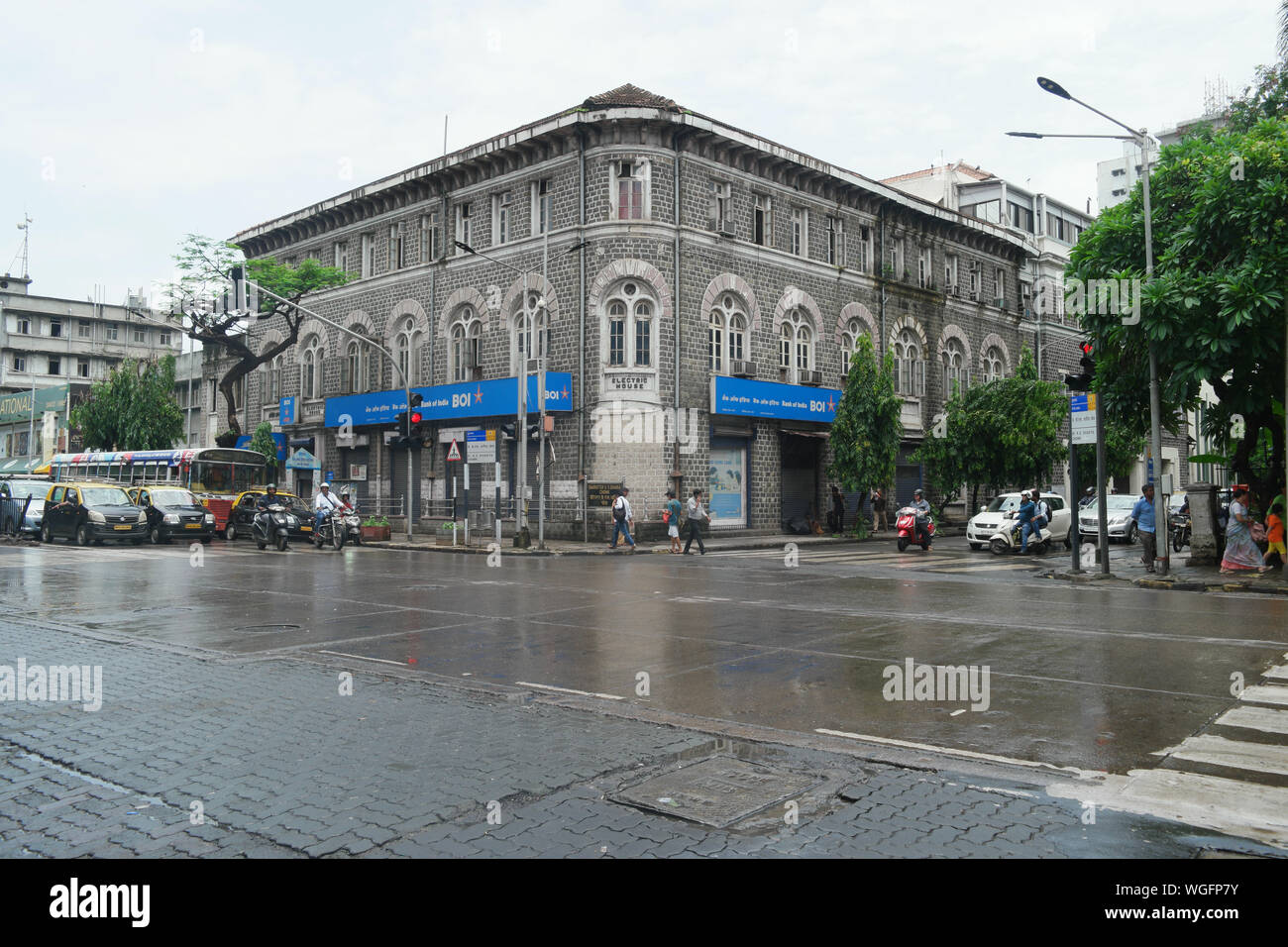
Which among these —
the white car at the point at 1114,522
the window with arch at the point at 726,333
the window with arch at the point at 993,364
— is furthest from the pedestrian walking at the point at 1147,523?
the window with arch at the point at 993,364

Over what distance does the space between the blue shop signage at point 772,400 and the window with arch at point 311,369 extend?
64.4ft

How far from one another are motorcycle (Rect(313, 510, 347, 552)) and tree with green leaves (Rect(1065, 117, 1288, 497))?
20.0 m

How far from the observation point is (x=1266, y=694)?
7320 mm

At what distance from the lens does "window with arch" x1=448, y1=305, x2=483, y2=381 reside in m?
35.1

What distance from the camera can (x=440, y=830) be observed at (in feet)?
14.1

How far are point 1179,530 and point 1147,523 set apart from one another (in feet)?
33.8

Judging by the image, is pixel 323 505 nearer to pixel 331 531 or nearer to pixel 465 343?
pixel 331 531

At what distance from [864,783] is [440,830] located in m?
2.23

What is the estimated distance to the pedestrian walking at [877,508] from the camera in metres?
35.5

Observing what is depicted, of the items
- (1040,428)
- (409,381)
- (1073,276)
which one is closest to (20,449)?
(409,381)

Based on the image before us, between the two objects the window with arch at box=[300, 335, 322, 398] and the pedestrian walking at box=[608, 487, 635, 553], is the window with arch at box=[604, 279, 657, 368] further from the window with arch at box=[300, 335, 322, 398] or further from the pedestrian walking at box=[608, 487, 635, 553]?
the window with arch at box=[300, 335, 322, 398]

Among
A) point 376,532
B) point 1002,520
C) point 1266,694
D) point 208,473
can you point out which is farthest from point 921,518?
point 208,473

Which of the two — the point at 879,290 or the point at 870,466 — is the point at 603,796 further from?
the point at 879,290

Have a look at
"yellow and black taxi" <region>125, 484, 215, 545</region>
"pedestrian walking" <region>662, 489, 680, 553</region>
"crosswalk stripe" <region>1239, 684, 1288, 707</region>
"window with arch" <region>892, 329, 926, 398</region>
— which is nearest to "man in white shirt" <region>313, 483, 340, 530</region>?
"yellow and black taxi" <region>125, 484, 215, 545</region>
